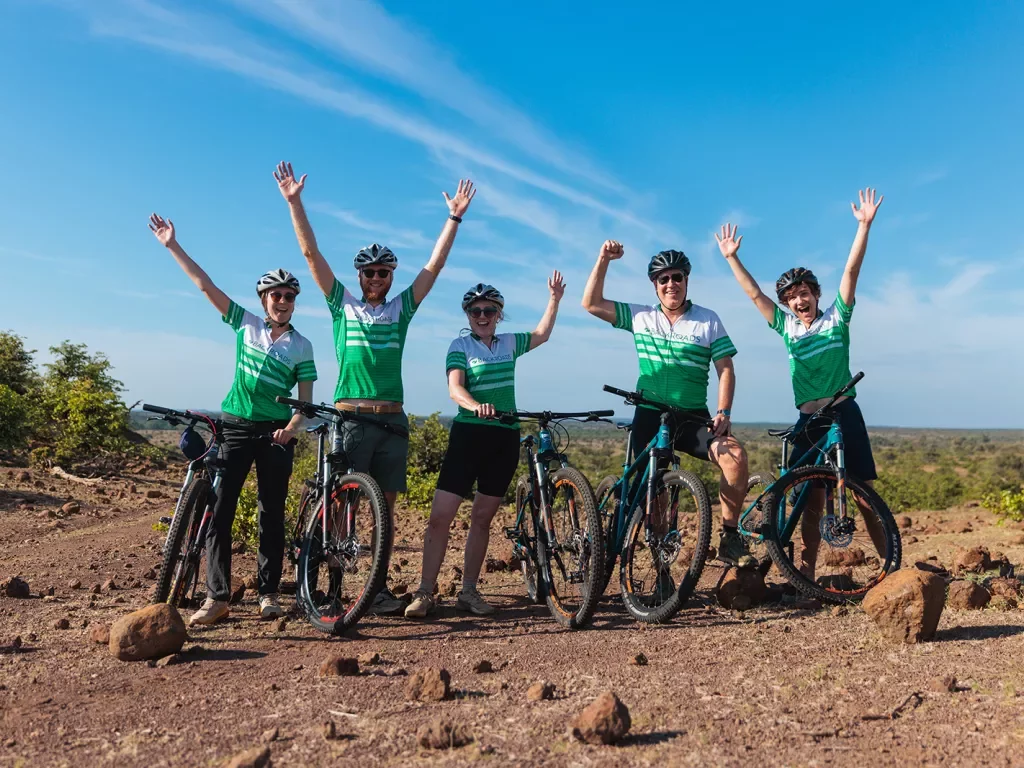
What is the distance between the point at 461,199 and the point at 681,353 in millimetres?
1888

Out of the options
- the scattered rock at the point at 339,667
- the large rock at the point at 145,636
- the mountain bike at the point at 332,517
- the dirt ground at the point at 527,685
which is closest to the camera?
the dirt ground at the point at 527,685

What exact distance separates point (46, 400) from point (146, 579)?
17969mm

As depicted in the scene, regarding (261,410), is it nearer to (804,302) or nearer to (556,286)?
(556,286)

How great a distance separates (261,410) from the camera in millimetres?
5270

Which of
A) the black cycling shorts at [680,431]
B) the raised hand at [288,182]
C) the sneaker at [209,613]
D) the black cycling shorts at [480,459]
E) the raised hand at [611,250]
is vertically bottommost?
the sneaker at [209,613]

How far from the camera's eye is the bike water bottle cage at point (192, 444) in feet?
16.8

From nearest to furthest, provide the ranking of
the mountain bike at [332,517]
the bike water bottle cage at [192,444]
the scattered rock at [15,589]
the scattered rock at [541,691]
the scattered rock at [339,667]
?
the scattered rock at [541,691], the scattered rock at [339,667], the mountain bike at [332,517], the bike water bottle cage at [192,444], the scattered rock at [15,589]

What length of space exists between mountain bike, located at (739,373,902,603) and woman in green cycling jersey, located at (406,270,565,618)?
66.6 inches

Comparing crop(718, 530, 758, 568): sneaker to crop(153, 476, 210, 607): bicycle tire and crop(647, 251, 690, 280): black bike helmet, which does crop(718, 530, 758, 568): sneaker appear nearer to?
crop(647, 251, 690, 280): black bike helmet

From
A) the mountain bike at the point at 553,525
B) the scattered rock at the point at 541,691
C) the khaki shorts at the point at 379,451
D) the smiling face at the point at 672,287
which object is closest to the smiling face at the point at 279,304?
the khaki shorts at the point at 379,451

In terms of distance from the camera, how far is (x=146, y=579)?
679 centimetres

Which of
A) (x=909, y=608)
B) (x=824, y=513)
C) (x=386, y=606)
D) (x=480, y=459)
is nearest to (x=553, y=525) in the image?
(x=480, y=459)

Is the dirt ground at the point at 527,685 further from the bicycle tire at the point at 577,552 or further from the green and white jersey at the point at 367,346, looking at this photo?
the green and white jersey at the point at 367,346

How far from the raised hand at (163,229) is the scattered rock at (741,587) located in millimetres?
4386
